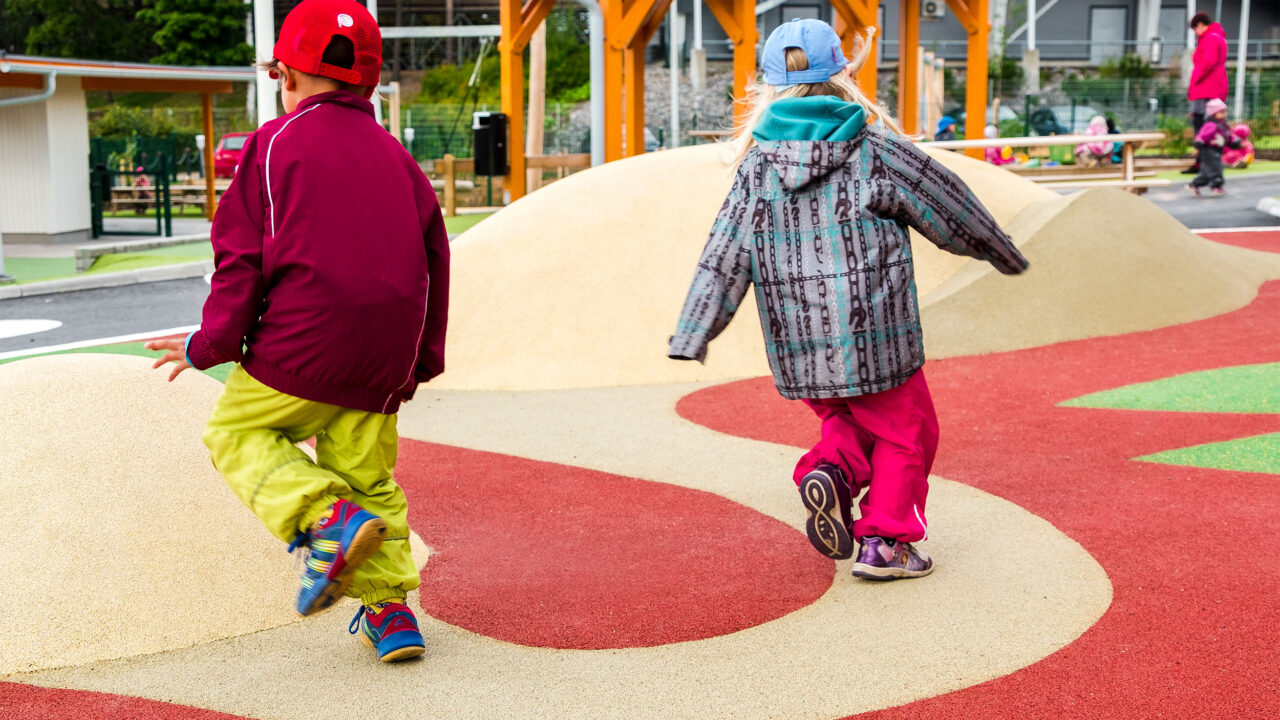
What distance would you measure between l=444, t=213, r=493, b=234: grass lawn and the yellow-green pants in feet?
45.7

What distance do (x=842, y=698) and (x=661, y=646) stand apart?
60 cm

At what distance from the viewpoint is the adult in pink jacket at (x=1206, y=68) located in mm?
16656

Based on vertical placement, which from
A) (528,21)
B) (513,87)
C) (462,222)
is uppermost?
(528,21)

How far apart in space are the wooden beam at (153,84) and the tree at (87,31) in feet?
115

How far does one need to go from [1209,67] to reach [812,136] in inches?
587

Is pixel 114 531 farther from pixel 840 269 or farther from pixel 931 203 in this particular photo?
pixel 931 203

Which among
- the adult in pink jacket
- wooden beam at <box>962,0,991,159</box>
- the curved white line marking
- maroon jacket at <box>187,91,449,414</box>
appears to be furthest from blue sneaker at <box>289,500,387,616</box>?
the adult in pink jacket

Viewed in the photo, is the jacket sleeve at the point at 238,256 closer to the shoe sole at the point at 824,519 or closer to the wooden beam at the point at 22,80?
the shoe sole at the point at 824,519

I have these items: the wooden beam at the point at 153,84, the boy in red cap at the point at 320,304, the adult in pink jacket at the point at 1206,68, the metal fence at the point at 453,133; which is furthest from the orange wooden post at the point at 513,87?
the boy in red cap at the point at 320,304

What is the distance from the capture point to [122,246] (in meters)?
16.7

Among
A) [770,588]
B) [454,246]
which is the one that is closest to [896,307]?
[770,588]

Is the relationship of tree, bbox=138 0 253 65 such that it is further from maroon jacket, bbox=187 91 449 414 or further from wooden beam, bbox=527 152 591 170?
maroon jacket, bbox=187 91 449 414

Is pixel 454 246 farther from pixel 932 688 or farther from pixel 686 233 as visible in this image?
pixel 932 688

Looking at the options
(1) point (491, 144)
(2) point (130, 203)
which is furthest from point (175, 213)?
(1) point (491, 144)
